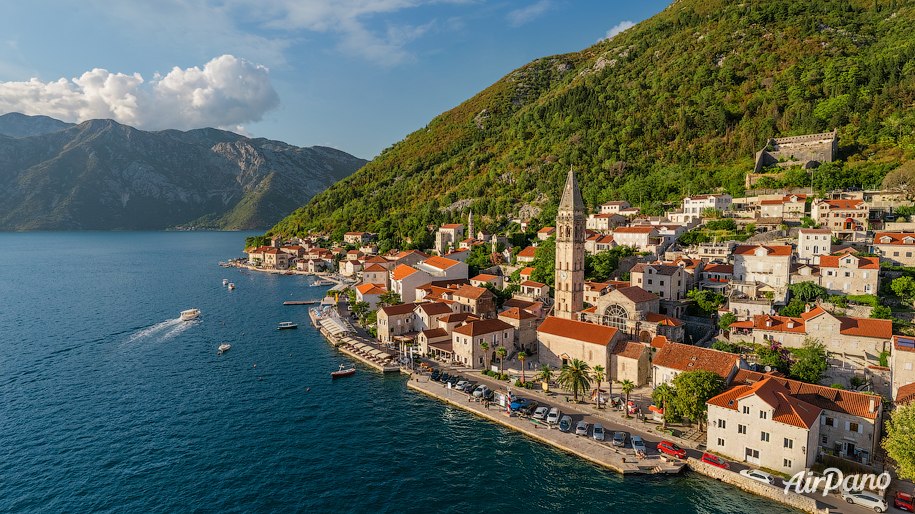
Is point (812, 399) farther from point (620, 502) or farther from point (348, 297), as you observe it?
point (348, 297)

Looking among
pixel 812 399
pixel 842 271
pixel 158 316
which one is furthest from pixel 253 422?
pixel 842 271

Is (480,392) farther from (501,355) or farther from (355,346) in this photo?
(355,346)

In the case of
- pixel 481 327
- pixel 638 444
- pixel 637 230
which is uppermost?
pixel 637 230

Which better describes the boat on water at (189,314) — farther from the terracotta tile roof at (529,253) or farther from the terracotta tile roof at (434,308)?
the terracotta tile roof at (529,253)

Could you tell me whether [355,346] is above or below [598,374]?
below

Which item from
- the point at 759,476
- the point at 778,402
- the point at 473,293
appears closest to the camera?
the point at 759,476

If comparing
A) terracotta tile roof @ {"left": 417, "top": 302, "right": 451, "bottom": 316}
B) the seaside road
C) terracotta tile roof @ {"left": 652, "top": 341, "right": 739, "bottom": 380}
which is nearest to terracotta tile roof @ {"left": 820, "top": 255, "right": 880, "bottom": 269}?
terracotta tile roof @ {"left": 652, "top": 341, "right": 739, "bottom": 380}

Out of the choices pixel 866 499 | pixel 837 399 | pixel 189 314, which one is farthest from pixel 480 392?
pixel 189 314
